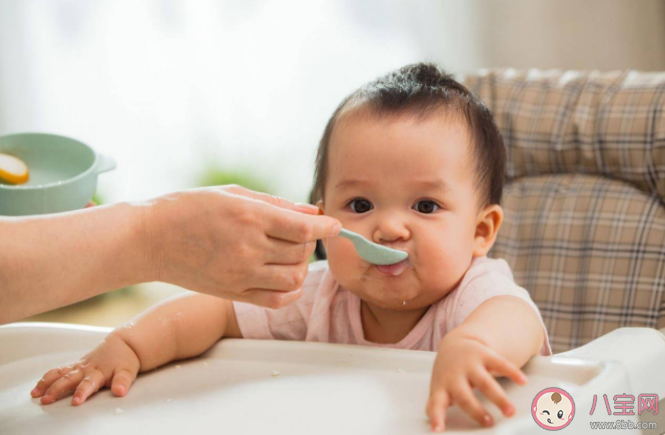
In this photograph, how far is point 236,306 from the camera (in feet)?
3.69

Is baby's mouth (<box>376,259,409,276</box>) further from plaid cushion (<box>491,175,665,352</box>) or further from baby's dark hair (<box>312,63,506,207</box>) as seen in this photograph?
plaid cushion (<box>491,175,665,352</box>)

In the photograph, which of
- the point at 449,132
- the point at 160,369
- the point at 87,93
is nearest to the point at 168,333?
the point at 160,369

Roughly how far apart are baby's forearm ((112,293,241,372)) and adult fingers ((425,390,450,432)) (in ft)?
1.34

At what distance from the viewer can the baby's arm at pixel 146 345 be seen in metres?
0.93

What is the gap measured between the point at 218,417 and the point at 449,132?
19.7 inches

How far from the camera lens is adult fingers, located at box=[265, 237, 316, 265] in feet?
2.71

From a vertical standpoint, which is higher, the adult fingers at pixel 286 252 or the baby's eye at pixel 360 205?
the adult fingers at pixel 286 252

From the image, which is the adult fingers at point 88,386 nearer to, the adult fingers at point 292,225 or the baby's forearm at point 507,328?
the adult fingers at point 292,225

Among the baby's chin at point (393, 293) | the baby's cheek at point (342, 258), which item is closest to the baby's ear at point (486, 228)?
the baby's chin at point (393, 293)

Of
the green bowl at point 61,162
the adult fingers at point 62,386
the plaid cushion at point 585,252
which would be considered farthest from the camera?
the plaid cushion at point 585,252

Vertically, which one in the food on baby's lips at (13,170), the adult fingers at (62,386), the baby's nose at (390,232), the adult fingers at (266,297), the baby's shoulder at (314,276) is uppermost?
the food on baby's lips at (13,170)

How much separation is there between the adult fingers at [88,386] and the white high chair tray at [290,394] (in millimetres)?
11

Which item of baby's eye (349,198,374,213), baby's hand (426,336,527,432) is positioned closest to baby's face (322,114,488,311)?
baby's eye (349,198,374,213)

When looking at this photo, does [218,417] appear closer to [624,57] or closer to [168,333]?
[168,333]
